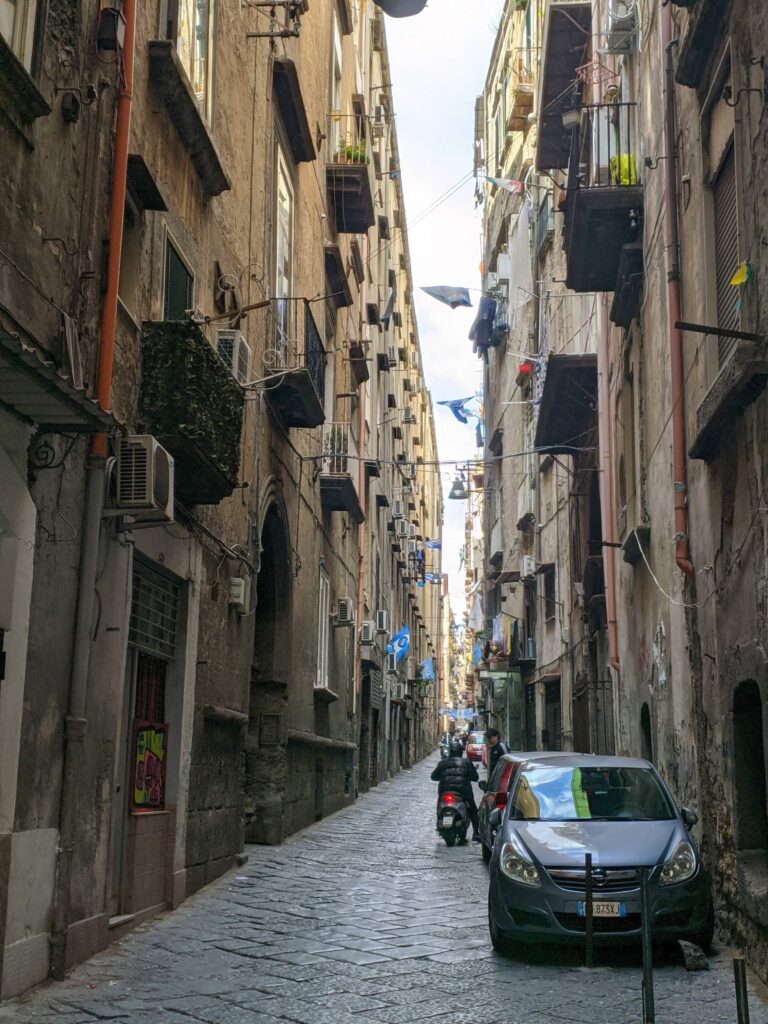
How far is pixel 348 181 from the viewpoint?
21.3 metres

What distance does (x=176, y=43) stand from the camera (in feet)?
34.4

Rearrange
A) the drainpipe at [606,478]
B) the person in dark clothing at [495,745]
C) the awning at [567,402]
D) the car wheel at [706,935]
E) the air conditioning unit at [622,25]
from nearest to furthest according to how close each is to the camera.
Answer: the car wheel at [706,935]
the air conditioning unit at [622,25]
the drainpipe at [606,478]
the person in dark clothing at [495,745]
the awning at [567,402]

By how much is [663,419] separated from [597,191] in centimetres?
315

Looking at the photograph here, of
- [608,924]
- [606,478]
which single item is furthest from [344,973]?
[606,478]

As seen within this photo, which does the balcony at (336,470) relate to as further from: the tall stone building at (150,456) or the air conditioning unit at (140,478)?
the air conditioning unit at (140,478)

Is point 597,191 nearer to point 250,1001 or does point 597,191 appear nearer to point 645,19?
point 645,19

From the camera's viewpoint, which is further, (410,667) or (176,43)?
(410,667)

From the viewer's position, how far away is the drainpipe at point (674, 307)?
35.3 ft

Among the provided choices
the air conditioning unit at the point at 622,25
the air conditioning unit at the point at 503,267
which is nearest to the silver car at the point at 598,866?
the air conditioning unit at the point at 622,25

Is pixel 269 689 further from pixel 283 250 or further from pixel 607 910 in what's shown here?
pixel 607 910

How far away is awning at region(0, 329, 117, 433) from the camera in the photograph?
222 inches

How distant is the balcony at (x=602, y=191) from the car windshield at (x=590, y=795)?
22.6 ft

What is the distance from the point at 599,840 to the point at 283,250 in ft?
33.0

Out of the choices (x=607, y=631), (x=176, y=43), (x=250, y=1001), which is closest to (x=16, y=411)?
(x=250, y=1001)
